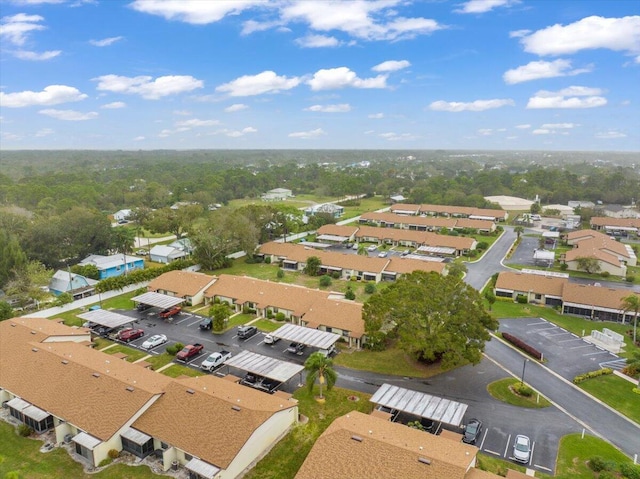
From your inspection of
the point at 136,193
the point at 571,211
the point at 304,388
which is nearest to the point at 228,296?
the point at 304,388

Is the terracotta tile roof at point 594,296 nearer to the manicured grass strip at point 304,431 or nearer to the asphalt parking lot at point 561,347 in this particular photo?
the asphalt parking lot at point 561,347

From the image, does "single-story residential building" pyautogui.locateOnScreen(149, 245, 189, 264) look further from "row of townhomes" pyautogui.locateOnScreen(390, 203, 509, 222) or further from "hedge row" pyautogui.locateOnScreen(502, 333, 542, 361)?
"row of townhomes" pyautogui.locateOnScreen(390, 203, 509, 222)

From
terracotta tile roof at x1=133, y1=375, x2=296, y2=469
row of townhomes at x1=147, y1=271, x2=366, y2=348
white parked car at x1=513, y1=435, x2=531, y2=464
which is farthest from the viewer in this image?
row of townhomes at x1=147, y1=271, x2=366, y2=348

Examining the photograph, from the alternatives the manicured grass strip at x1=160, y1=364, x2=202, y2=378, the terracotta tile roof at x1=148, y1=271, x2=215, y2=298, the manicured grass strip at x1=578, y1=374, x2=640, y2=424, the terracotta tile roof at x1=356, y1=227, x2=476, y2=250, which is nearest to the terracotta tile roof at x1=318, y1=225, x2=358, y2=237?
the terracotta tile roof at x1=356, y1=227, x2=476, y2=250

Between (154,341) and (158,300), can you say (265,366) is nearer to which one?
(154,341)

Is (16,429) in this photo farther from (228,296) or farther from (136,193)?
(136,193)
